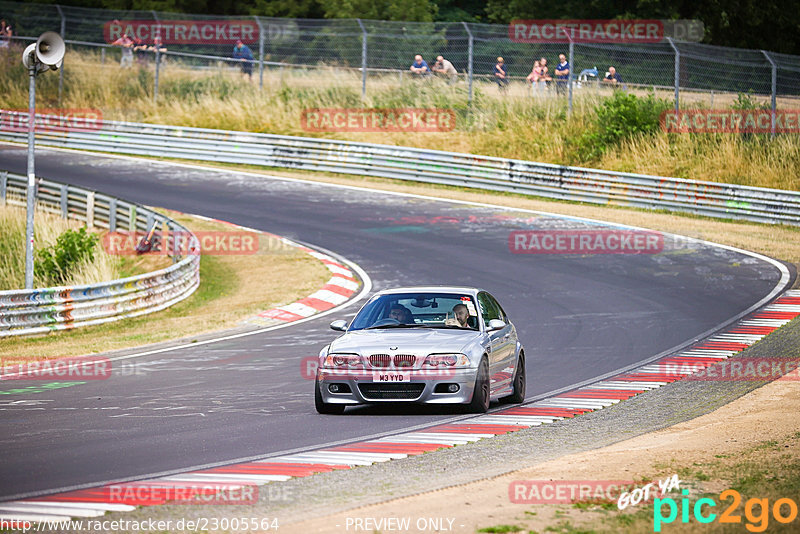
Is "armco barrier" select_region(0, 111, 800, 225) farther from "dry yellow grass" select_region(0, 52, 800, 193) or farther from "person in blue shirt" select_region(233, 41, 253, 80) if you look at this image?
"person in blue shirt" select_region(233, 41, 253, 80)

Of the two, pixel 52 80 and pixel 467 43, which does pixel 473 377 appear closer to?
pixel 467 43

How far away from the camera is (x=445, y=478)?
8523 millimetres

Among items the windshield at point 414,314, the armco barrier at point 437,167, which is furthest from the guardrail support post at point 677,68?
the windshield at point 414,314

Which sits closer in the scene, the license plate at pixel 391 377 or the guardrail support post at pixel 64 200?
the license plate at pixel 391 377

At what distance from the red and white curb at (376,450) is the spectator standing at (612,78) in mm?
19149

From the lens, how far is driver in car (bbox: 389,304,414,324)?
1277cm

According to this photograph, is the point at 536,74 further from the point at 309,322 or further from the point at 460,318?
the point at 460,318

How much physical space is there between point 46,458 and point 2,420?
2290mm

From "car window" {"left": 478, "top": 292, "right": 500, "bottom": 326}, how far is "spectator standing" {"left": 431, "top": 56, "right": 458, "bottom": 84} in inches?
948

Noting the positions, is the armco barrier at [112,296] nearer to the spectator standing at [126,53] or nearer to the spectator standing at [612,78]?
the spectator standing at [126,53]

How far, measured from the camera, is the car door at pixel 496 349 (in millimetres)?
12340

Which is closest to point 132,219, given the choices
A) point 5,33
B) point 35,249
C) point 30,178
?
point 35,249

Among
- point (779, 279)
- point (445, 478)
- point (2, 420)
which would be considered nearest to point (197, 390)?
point (2, 420)

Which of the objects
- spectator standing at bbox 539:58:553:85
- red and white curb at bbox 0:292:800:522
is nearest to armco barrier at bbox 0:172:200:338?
red and white curb at bbox 0:292:800:522
